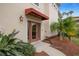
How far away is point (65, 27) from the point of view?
3961 mm

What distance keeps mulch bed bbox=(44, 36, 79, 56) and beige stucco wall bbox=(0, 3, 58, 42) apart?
9.0 inches

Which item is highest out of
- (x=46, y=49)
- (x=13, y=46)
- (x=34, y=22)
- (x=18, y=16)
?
(x=18, y=16)

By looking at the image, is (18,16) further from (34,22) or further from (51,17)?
(51,17)

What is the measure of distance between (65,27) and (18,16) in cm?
95

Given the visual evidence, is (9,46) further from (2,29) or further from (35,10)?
(35,10)

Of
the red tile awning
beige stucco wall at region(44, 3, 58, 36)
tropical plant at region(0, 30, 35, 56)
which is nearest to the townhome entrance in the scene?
the red tile awning

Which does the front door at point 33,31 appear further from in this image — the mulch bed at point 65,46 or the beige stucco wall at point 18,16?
the mulch bed at point 65,46

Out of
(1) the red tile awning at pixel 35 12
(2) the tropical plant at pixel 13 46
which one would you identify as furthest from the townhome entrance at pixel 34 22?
(2) the tropical plant at pixel 13 46

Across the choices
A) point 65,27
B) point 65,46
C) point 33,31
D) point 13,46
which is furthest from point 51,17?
point 13,46

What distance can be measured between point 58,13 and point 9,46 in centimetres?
117

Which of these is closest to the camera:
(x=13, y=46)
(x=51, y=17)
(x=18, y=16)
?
(x=13, y=46)

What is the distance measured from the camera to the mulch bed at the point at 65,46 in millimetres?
3885

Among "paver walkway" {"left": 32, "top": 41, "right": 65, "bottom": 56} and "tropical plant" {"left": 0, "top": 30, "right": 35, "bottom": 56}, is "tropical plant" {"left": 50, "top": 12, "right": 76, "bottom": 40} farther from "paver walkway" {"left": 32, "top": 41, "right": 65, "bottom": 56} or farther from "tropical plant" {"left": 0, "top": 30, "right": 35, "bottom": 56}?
"tropical plant" {"left": 0, "top": 30, "right": 35, "bottom": 56}

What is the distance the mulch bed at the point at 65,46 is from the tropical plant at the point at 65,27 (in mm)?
106
